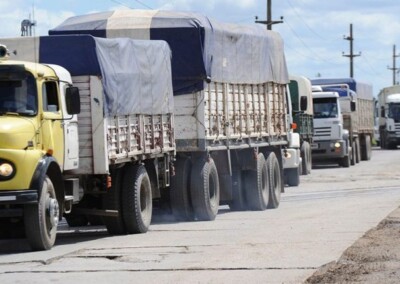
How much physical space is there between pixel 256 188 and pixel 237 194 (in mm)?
389

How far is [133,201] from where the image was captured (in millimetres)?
17359

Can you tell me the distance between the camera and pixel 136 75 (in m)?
18.4

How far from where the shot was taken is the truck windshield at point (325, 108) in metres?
43.2

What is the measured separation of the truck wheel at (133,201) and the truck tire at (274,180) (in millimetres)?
6351

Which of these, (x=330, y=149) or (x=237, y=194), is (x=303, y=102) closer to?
(x=330, y=149)

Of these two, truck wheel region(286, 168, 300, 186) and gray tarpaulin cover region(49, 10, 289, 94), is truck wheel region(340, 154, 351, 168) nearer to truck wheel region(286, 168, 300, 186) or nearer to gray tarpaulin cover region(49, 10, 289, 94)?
truck wheel region(286, 168, 300, 186)

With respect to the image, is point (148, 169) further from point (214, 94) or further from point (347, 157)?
point (347, 157)

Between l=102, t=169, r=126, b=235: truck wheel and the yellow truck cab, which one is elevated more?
the yellow truck cab

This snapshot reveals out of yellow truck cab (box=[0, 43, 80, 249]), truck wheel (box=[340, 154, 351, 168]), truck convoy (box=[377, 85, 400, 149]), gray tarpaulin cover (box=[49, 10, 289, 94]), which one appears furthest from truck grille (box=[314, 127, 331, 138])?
yellow truck cab (box=[0, 43, 80, 249])

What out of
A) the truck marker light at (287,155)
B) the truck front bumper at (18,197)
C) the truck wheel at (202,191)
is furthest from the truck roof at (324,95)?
the truck front bumper at (18,197)

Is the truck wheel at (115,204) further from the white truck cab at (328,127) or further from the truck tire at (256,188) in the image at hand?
the white truck cab at (328,127)

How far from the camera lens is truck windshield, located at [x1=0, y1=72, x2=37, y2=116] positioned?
49.4 ft

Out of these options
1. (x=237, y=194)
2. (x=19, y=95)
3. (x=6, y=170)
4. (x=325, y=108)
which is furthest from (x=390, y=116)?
(x=6, y=170)

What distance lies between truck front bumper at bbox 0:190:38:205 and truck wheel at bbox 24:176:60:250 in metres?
0.16
